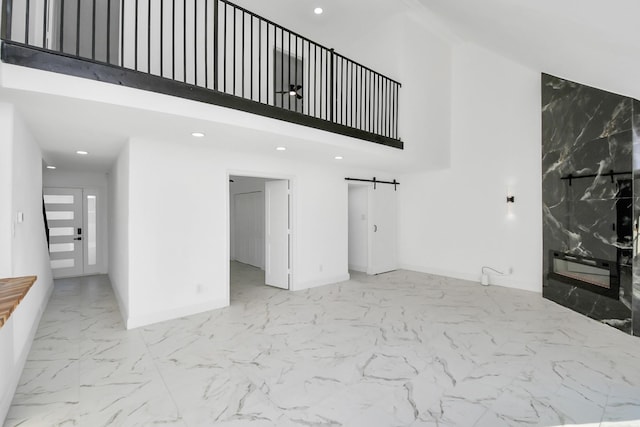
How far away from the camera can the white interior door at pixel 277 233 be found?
577cm

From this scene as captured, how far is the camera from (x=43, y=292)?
4691 mm

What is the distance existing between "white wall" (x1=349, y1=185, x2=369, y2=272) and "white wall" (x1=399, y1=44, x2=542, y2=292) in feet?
3.97

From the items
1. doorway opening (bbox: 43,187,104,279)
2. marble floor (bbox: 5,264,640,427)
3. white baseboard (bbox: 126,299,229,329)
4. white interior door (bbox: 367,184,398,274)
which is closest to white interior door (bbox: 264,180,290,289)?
marble floor (bbox: 5,264,640,427)

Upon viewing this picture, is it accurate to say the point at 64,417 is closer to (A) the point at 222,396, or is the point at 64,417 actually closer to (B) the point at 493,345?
(A) the point at 222,396

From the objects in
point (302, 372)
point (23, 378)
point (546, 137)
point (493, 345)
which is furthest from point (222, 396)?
point (546, 137)

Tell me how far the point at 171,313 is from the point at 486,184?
5.94 meters

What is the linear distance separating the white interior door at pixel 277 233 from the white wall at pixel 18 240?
10.9ft

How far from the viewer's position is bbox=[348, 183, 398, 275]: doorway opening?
7.10 meters

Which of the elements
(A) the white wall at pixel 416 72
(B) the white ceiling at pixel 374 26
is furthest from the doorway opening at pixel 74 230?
(A) the white wall at pixel 416 72

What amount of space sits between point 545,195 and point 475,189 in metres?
1.30

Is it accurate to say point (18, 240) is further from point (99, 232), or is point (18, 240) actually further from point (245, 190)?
point (245, 190)

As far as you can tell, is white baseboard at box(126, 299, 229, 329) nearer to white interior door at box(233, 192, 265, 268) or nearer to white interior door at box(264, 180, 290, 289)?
white interior door at box(264, 180, 290, 289)

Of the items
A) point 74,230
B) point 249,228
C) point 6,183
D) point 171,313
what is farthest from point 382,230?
point 74,230

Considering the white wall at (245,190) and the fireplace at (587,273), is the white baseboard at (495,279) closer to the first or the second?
the fireplace at (587,273)
